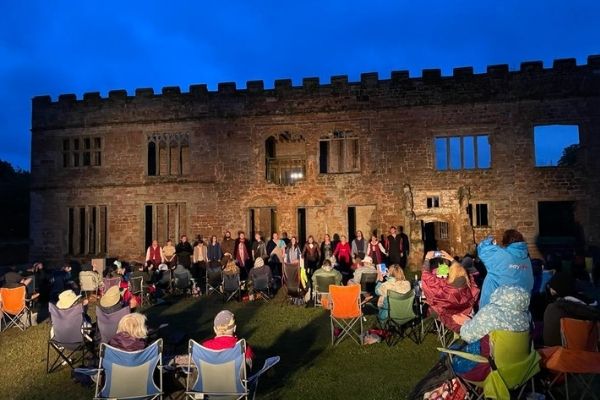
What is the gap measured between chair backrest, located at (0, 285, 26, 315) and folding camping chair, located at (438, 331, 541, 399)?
851 centimetres

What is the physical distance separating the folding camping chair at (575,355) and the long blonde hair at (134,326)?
414 cm

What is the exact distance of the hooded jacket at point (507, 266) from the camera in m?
5.30

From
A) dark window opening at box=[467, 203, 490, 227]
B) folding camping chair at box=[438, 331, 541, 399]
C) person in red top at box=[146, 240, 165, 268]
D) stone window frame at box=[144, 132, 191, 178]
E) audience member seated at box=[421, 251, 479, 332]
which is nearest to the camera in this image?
folding camping chair at box=[438, 331, 541, 399]

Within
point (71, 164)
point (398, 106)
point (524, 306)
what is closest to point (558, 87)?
point (398, 106)

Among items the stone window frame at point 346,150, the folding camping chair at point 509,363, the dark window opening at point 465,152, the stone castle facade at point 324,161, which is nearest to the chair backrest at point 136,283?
the stone castle facade at point 324,161

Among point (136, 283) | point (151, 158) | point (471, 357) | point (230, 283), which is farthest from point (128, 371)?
point (151, 158)

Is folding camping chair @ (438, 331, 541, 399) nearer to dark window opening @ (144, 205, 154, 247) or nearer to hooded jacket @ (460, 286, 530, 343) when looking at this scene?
hooded jacket @ (460, 286, 530, 343)

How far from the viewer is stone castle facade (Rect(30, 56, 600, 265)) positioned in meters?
15.5

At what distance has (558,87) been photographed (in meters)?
15.4

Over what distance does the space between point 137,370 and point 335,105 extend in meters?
13.6

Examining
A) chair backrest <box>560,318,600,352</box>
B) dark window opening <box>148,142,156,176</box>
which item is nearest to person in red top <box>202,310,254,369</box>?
chair backrest <box>560,318,600,352</box>

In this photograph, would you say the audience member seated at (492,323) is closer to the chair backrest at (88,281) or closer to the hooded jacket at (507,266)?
the hooded jacket at (507,266)

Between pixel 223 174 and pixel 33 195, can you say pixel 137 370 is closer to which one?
pixel 223 174

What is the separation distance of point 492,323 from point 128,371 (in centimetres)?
358
